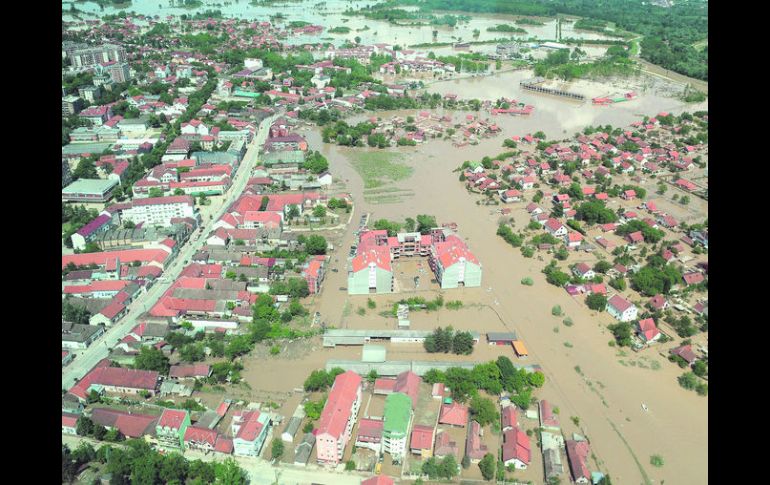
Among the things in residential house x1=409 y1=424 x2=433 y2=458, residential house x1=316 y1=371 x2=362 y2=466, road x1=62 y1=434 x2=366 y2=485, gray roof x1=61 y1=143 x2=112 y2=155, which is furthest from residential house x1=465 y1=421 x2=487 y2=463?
gray roof x1=61 y1=143 x2=112 y2=155

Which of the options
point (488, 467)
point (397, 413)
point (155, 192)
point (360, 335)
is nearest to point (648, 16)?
point (155, 192)

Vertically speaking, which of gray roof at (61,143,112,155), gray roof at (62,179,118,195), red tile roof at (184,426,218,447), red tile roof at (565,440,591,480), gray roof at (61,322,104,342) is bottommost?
red tile roof at (565,440,591,480)

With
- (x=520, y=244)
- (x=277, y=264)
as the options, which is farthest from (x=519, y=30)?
(x=277, y=264)

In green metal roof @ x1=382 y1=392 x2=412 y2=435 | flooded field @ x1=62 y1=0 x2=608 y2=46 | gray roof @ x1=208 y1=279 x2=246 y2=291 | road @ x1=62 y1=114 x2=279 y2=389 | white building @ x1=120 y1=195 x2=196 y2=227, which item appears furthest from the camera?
flooded field @ x1=62 y1=0 x2=608 y2=46

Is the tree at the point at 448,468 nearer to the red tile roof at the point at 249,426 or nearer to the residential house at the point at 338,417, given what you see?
the residential house at the point at 338,417

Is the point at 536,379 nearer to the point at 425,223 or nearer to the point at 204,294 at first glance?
the point at 425,223

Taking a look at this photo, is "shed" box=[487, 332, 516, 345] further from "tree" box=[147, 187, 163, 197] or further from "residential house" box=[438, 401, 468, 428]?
"tree" box=[147, 187, 163, 197]

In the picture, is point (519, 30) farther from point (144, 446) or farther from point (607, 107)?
point (144, 446)
